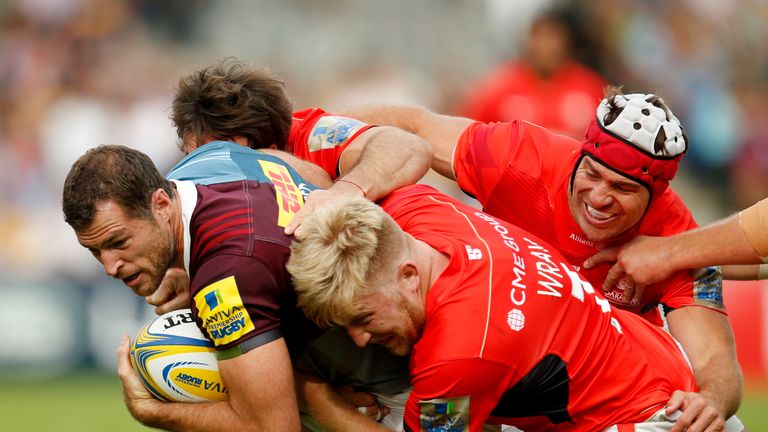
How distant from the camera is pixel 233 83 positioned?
609cm

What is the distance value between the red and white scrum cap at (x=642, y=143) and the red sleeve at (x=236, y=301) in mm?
1819

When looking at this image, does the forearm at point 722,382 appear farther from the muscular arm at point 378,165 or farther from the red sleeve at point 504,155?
the muscular arm at point 378,165

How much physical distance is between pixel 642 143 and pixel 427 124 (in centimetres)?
141

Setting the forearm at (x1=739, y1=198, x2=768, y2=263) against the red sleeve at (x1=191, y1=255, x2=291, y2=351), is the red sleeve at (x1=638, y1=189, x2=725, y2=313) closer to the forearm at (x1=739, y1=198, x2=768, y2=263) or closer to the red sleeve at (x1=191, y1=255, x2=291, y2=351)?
the forearm at (x1=739, y1=198, x2=768, y2=263)

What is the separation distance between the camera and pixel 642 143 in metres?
5.58

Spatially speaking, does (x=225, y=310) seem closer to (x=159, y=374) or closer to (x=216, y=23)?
(x=159, y=374)

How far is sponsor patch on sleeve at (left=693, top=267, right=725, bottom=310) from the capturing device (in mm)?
5871

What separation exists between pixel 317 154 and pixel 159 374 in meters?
1.42

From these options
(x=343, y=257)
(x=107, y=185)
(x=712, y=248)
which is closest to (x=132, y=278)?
(x=107, y=185)

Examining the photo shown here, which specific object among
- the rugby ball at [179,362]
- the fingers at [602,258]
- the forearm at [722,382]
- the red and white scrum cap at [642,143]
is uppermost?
the red and white scrum cap at [642,143]

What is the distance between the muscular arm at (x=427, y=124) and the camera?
21.1ft

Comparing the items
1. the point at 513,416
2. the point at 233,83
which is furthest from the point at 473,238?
the point at 233,83

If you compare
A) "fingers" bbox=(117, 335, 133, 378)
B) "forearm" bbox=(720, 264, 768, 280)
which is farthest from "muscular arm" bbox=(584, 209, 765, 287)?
"fingers" bbox=(117, 335, 133, 378)

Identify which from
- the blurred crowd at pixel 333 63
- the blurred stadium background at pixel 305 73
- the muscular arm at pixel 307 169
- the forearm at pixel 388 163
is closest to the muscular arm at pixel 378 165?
the forearm at pixel 388 163
